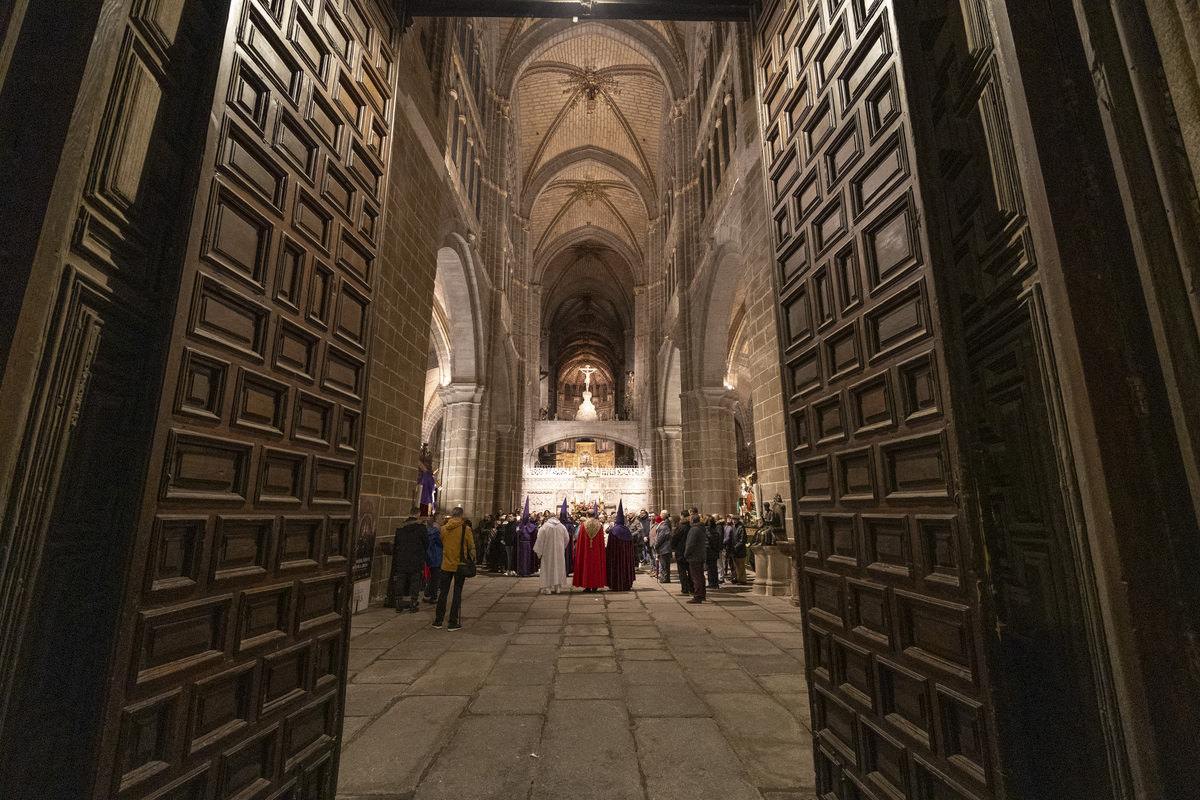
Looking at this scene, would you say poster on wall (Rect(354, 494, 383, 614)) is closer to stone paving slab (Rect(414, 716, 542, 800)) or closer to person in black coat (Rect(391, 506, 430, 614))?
person in black coat (Rect(391, 506, 430, 614))

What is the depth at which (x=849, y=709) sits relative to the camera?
1.79 meters

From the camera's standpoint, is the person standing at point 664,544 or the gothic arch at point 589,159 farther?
the gothic arch at point 589,159

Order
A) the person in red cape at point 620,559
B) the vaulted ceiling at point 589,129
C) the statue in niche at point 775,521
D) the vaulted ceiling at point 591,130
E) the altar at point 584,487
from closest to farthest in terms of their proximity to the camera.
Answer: the statue in niche at point 775,521, the person in red cape at point 620,559, the vaulted ceiling at point 589,129, the vaulted ceiling at point 591,130, the altar at point 584,487

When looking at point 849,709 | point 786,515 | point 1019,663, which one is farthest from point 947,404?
point 786,515

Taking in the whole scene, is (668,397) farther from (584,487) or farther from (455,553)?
(455,553)

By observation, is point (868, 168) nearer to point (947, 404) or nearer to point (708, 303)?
point (947, 404)

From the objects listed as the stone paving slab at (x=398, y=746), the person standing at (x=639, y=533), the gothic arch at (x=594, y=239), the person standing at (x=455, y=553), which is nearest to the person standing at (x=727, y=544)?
the person standing at (x=639, y=533)

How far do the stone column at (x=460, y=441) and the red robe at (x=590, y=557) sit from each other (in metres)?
4.03

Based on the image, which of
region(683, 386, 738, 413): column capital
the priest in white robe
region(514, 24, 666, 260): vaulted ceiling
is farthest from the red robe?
region(514, 24, 666, 260): vaulted ceiling

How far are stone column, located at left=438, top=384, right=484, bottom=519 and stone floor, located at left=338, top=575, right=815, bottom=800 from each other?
6264 mm

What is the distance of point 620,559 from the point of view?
27.6 feet

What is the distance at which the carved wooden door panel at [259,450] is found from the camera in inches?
53.5

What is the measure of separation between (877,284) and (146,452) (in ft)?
7.55

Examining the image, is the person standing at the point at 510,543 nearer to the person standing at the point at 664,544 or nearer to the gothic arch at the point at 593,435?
the person standing at the point at 664,544
